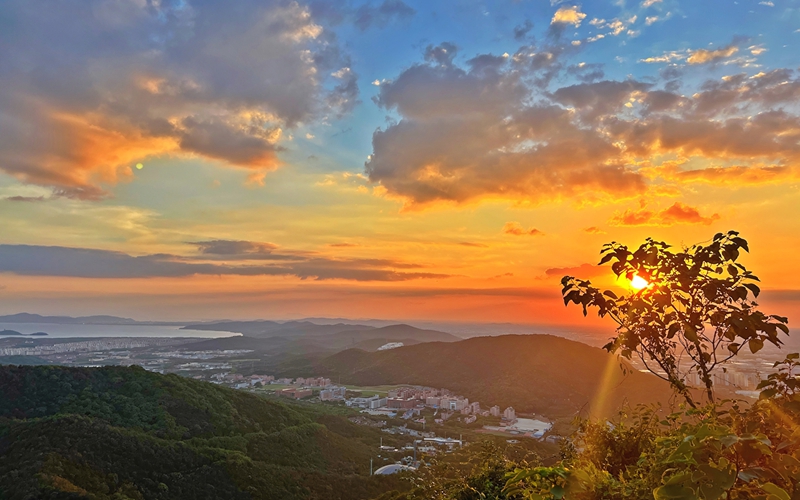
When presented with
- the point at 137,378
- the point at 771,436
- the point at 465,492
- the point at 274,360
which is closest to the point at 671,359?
the point at 771,436

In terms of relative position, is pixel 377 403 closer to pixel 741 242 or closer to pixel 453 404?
pixel 453 404

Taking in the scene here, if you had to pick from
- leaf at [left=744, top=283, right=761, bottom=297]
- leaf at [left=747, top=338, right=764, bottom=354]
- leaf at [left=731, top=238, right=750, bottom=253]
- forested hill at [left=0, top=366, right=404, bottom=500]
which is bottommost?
forested hill at [left=0, top=366, right=404, bottom=500]

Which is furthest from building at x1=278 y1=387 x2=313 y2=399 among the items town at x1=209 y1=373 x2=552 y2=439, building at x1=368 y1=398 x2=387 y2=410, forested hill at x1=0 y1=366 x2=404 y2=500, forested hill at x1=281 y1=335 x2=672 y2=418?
forested hill at x1=0 y1=366 x2=404 y2=500

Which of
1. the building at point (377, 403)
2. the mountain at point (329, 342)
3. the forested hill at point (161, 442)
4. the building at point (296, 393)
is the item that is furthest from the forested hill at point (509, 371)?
the mountain at point (329, 342)

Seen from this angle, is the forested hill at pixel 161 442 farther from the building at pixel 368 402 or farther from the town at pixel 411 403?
the building at pixel 368 402

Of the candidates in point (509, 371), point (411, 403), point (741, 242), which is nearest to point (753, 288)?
point (741, 242)

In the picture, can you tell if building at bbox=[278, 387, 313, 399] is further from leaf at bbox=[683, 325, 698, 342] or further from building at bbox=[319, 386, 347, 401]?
leaf at bbox=[683, 325, 698, 342]
